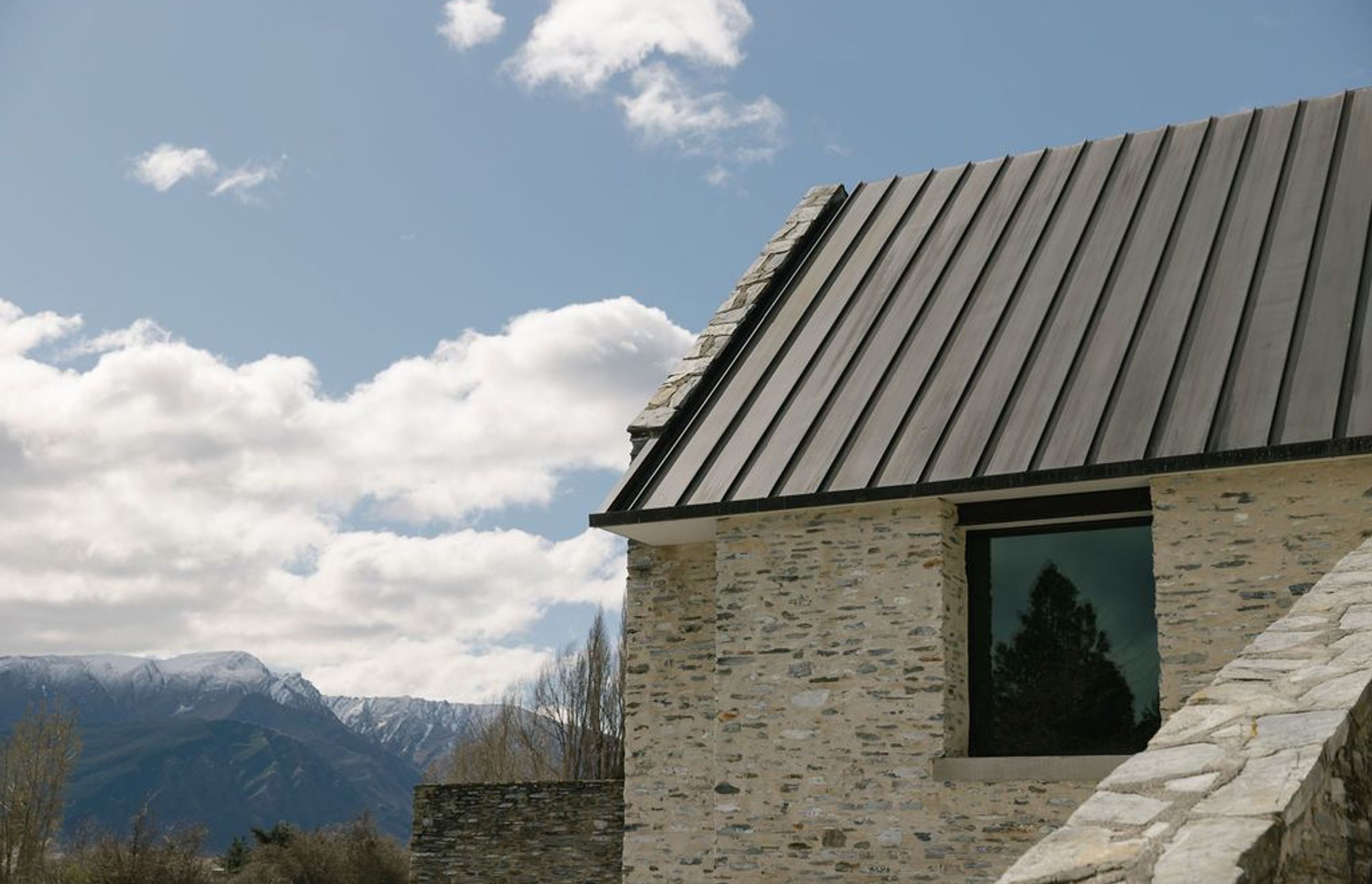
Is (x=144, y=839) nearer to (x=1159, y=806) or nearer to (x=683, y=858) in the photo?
(x=683, y=858)

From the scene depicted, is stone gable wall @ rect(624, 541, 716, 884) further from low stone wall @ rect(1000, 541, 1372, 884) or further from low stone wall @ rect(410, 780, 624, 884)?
low stone wall @ rect(410, 780, 624, 884)

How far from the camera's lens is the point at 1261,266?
12.0 meters

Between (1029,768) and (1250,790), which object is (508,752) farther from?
(1250,790)

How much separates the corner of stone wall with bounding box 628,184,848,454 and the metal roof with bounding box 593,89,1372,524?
0.55 feet

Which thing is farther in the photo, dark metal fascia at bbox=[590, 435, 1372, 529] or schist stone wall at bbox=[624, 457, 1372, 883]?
schist stone wall at bbox=[624, 457, 1372, 883]

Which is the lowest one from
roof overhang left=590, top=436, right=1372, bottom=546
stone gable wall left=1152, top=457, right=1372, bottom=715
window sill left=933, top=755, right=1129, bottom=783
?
window sill left=933, top=755, right=1129, bottom=783

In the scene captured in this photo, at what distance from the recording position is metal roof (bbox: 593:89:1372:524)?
35.5 ft

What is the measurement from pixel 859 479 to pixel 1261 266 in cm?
390

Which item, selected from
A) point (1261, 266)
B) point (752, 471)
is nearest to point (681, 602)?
point (752, 471)

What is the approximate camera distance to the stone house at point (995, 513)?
415 inches

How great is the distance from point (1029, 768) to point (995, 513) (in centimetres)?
212

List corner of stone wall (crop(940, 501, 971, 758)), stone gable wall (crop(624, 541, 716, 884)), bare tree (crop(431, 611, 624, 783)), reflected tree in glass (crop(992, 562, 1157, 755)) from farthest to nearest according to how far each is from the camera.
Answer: bare tree (crop(431, 611, 624, 783)), stone gable wall (crop(624, 541, 716, 884)), corner of stone wall (crop(940, 501, 971, 758)), reflected tree in glass (crop(992, 562, 1157, 755))

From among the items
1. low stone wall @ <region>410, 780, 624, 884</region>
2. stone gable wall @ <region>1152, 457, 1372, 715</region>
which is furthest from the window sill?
low stone wall @ <region>410, 780, 624, 884</region>

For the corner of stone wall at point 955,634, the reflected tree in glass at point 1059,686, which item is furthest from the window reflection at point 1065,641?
the corner of stone wall at point 955,634
